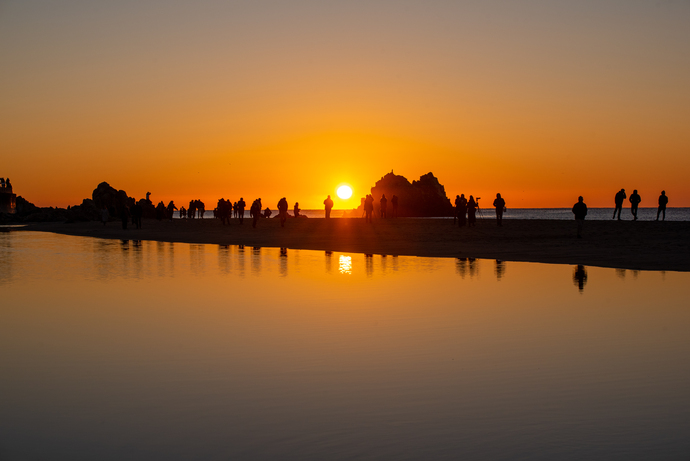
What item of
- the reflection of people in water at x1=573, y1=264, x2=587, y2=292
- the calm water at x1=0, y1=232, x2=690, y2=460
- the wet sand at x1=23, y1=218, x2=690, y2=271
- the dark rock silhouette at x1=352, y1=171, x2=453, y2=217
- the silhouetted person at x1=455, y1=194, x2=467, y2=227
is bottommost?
the calm water at x1=0, y1=232, x2=690, y2=460

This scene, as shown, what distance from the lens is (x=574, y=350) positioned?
768 centimetres

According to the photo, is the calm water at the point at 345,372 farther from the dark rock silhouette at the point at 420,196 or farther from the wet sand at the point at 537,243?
the dark rock silhouette at the point at 420,196

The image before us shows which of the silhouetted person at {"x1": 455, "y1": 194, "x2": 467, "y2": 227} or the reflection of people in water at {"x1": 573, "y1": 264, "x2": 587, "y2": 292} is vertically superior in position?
the silhouetted person at {"x1": 455, "y1": 194, "x2": 467, "y2": 227}

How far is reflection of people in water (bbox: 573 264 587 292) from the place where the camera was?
14055 millimetres

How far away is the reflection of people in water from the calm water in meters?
0.29

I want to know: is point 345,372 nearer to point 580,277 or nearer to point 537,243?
point 580,277

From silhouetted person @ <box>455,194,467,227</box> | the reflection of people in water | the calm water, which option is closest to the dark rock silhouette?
silhouetted person @ <box>455,194,467,227</box>

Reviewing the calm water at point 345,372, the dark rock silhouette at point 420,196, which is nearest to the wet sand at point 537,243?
the calm water at point 345,372

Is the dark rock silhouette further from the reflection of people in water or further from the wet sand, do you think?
the reflection of people in water

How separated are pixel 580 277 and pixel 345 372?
10.8 meters

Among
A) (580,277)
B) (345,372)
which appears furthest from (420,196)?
(345,372)

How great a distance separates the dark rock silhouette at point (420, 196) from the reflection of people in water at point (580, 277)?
122 metres

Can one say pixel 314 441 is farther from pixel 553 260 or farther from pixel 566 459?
pixel 553 260

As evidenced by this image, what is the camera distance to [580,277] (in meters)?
15.8
